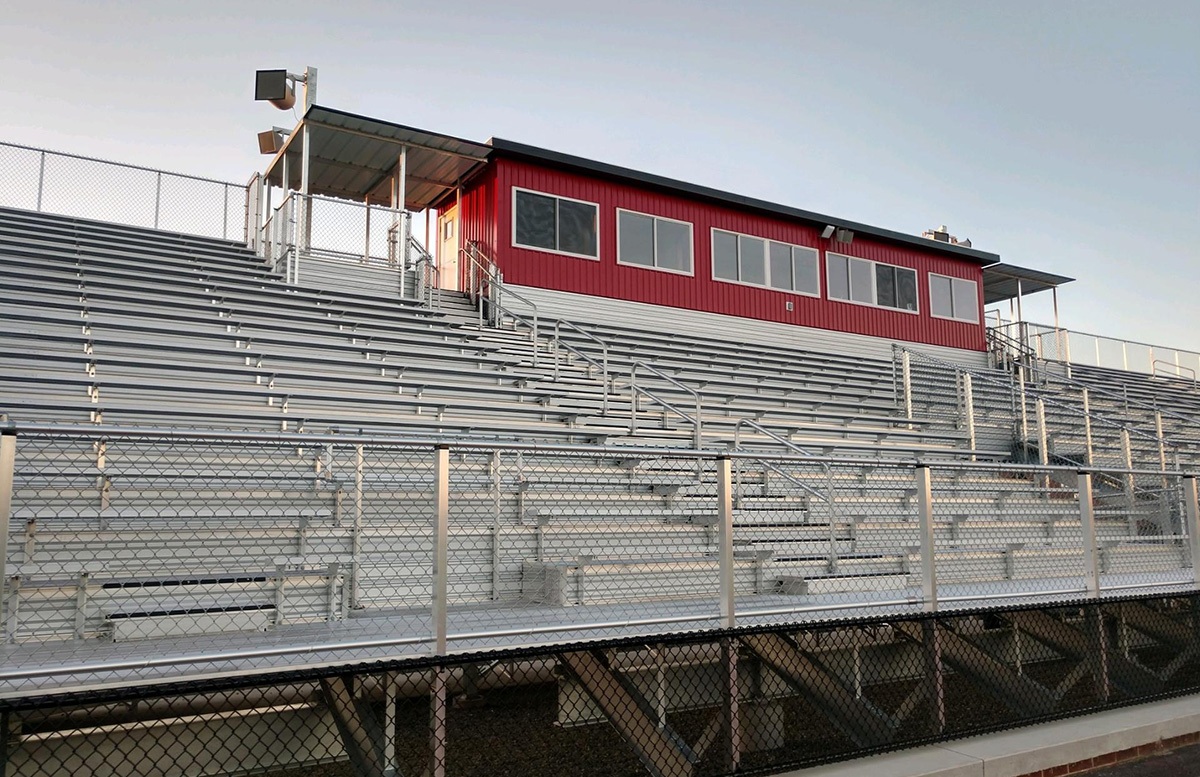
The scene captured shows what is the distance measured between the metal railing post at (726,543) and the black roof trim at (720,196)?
1086 cm

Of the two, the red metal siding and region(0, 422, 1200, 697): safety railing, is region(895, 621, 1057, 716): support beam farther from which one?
the red metal siding

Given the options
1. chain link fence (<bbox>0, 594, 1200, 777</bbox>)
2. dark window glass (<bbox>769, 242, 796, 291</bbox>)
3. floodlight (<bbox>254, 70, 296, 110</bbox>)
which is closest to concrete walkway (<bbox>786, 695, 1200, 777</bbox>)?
chain link fence (<bbox>0, 594, 1200, 777</bbox>)

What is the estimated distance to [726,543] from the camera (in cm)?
451

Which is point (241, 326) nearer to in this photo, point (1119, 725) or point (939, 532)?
point (939, 532)

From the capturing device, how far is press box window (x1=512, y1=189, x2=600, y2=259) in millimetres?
14797

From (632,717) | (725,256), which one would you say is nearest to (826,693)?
(632,717)

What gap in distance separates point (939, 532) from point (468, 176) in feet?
32.3

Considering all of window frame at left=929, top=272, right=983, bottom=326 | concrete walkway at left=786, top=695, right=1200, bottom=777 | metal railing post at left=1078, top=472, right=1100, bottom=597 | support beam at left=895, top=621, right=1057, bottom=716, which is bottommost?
concrete walkway at left=786, top=695, right=1200, bottom=777

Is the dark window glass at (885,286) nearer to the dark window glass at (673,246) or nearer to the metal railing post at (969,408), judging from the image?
the dark window glass at (673,246)

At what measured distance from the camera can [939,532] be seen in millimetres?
8617

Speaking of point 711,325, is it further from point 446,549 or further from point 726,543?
point 446,549

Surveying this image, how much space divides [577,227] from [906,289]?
8083 millimetres

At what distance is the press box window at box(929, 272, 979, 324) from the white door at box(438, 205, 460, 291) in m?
10.4

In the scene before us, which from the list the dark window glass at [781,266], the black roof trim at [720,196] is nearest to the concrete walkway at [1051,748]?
the black roof trim at [720,196]
